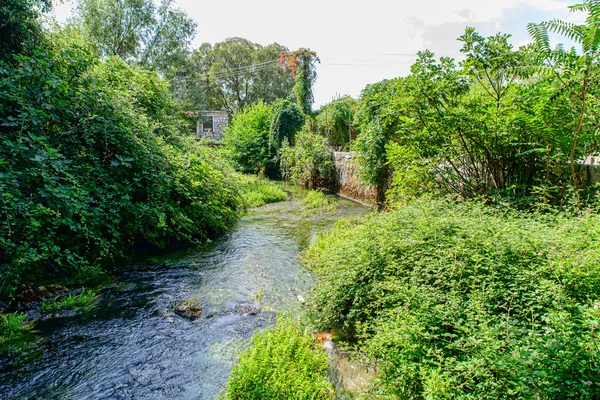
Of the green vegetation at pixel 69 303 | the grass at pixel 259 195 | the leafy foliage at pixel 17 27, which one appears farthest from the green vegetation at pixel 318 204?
the leafy foliage at pixel 17 27

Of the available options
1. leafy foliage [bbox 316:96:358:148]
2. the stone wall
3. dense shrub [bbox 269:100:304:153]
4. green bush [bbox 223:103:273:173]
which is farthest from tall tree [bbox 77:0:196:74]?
the stone wall

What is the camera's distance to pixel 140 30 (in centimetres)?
2420

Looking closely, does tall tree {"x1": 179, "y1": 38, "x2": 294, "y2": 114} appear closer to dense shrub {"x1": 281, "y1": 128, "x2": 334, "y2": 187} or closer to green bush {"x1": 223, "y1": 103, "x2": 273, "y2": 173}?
green bush {"x1": 223, "y1": 103, "x2": 273, "y2": 173}

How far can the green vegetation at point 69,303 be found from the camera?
4715 millimetres

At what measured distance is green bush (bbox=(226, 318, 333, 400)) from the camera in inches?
116

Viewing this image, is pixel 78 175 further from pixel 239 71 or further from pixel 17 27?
pixel 239 71

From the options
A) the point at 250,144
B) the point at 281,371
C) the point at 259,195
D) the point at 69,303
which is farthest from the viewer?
the point at 250,144

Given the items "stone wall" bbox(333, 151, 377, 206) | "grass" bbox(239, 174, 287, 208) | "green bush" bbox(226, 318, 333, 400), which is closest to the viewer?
"green bush" bbox(226, 318, 333, 400)

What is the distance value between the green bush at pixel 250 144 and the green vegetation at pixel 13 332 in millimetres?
19104

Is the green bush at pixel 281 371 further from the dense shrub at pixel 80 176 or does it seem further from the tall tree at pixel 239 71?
the tall tree at pixel 239 71

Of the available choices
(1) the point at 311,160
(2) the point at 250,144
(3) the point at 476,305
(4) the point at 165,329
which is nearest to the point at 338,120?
(1) the point at 311,160

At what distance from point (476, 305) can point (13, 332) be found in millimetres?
5266

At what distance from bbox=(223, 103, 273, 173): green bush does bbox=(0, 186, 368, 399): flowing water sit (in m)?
16.6

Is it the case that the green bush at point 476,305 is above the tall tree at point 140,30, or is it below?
below
